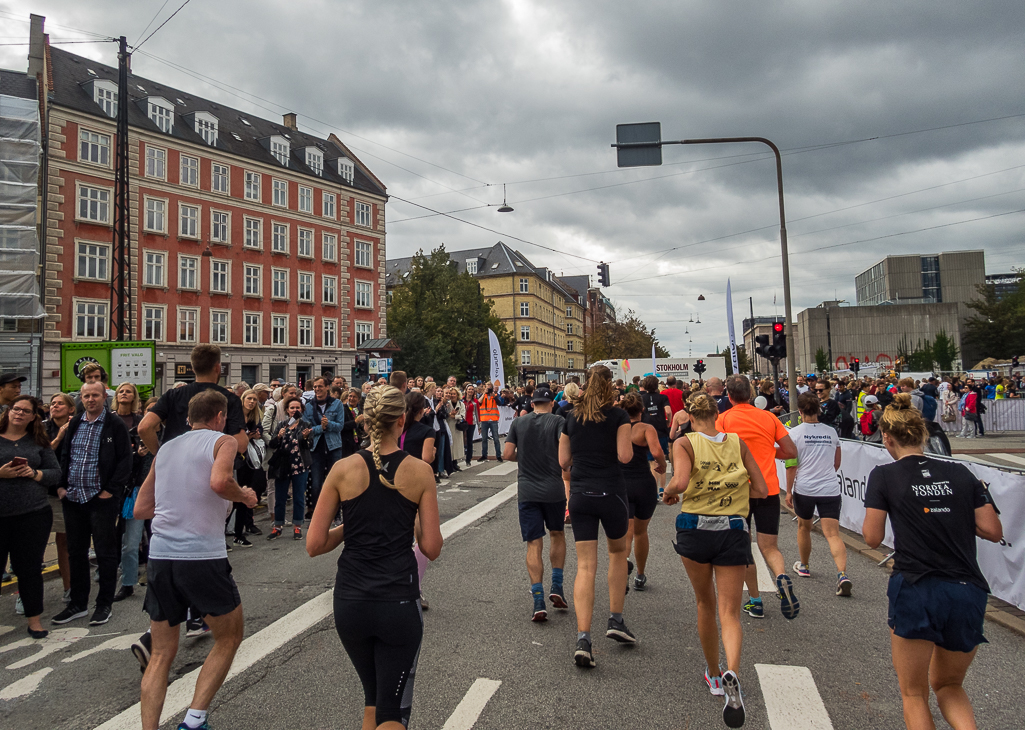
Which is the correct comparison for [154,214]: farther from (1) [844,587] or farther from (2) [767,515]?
(1) [844,587]

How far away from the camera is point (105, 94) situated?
3544cm

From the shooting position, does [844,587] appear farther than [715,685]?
Yes

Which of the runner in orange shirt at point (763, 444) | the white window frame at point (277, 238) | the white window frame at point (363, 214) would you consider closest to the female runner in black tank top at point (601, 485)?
the runner in orange shirt at point (763, 444)

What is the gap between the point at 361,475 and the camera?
2818mm

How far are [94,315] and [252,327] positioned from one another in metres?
8.59

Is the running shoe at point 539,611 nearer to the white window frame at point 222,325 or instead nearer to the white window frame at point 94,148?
the white window frame at point 94,148

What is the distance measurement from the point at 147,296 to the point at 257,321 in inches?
254

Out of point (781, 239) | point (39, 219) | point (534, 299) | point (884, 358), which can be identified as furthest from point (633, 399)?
point (534, 299)

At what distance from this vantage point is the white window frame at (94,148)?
33.8 meters

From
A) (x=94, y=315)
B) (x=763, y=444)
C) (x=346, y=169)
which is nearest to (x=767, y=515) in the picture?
(x=763, y=444)

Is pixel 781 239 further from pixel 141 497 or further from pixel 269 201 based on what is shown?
pixel 269 201

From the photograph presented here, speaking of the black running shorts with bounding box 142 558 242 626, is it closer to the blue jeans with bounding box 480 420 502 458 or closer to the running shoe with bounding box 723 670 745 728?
the running shoe with bounding box 723 670 745 728

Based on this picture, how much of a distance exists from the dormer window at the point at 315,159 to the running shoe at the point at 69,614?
1713 inches

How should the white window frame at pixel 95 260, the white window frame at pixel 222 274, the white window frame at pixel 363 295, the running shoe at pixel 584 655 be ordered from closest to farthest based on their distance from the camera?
the running shoe at pixel 584 655, the white window frame at pixel 95 260, the white window frame at pixel 222 274, the white window frame at pixel 363 295
